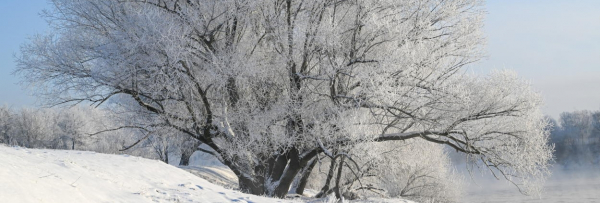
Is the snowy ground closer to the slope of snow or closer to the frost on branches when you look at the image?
the slope of snow

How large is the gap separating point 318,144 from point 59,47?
901 cm

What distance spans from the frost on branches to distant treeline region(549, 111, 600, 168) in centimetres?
4837

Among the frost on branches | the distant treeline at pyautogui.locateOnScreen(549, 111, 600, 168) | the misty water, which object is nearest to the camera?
the frost on branches

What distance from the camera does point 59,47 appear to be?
1616cm

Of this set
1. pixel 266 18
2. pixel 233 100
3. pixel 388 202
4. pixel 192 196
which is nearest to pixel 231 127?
pixel 233 100

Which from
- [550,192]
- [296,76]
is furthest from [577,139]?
[296,76]

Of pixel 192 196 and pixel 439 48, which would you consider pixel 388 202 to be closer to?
pixel 439 48

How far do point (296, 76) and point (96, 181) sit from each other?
26.7ft

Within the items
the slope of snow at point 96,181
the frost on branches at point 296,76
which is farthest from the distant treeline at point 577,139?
the slope of snow at point 96,181

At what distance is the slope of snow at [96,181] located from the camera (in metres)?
5.97

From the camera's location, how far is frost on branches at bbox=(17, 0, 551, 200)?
14.0 m

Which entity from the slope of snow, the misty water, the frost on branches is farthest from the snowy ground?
the misty water

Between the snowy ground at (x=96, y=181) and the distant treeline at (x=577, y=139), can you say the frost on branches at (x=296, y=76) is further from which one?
the distant treeline at (x=577, y=139)

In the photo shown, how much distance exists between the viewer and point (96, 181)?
7.65 meters
